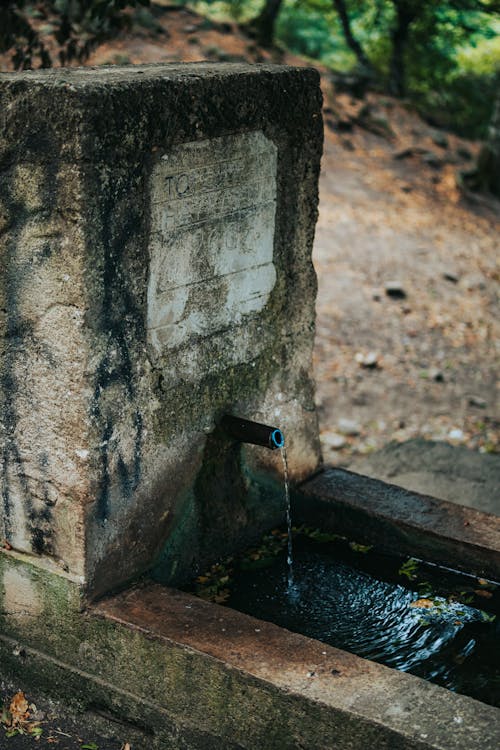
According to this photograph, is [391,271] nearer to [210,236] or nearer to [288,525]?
[288,525]

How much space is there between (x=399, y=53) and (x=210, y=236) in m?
12.3

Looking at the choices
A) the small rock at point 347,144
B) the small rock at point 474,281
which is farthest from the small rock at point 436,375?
the small rock at point 347,144

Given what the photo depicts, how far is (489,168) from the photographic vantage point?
12.4 metres

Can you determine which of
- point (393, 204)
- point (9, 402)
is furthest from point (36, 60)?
point (9, 402)

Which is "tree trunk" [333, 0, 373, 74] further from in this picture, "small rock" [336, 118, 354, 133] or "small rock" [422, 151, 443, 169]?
"small rock" [422, 151, 443, 169]

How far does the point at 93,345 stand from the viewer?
327 cm

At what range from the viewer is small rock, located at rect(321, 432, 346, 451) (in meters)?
6.76

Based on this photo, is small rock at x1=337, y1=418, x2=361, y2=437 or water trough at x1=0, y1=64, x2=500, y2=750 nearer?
water trough at x1=0, y1=64, x2=500, y2=750

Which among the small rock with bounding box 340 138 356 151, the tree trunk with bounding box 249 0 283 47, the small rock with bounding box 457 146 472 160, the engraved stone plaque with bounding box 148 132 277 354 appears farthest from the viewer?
the tree trunk with bounding box 249 0 283 47

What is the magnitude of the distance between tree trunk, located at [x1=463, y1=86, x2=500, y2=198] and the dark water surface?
29.5 feet

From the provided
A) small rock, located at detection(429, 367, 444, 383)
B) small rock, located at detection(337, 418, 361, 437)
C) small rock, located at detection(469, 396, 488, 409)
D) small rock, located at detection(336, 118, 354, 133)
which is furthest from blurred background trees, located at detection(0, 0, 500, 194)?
small rock, located at detection(337, 418, 361, 437)

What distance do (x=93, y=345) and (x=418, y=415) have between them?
4388mm

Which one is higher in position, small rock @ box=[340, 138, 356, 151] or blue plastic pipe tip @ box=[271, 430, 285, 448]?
blue plastic pipe tip @ box=[271, 430, 285, 448]

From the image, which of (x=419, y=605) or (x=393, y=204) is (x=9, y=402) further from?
(x=393, y=204)
